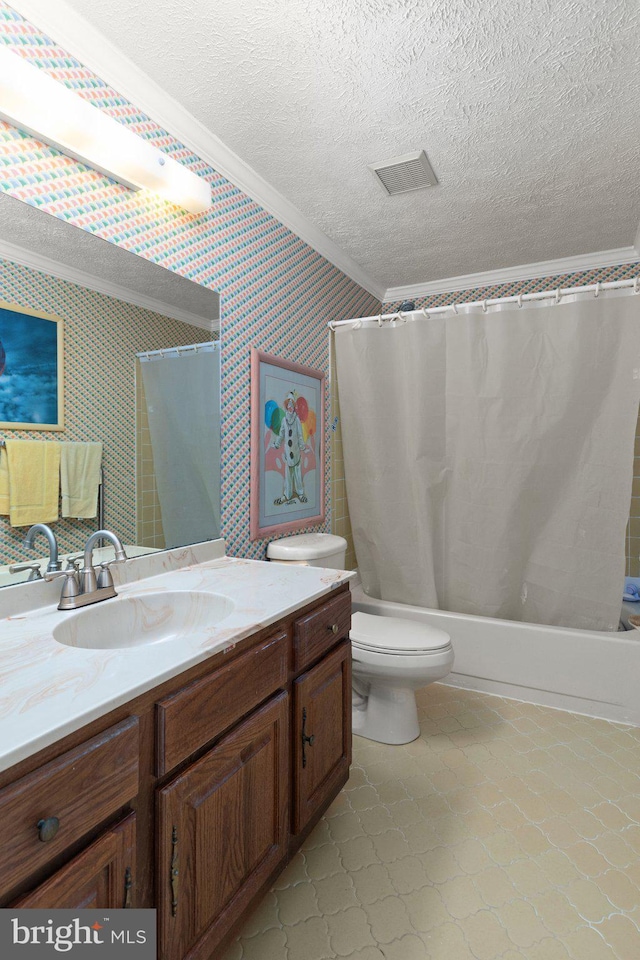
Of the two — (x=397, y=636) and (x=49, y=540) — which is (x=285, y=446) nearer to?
(x=397, y=636)

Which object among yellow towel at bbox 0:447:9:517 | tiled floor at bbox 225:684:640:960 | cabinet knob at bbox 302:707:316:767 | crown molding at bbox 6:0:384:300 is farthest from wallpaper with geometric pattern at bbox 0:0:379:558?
tiled floor at bbox 225:684:640:960

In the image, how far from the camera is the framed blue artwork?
1214mm

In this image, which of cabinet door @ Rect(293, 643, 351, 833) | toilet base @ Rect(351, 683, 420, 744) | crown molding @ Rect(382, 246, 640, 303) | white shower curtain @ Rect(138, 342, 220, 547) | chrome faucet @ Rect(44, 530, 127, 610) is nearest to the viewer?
chrome faucet @ Rect(44, 530, 127, 610)

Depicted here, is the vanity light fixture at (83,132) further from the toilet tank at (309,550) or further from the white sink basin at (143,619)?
the toilet tank at (309,550)

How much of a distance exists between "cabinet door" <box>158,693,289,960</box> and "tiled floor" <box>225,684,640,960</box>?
0.23 metres

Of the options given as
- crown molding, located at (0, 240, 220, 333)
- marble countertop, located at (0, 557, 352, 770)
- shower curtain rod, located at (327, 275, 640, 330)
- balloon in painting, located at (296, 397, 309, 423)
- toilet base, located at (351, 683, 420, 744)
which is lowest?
toilet base, located at (351, 683, 420, 744)

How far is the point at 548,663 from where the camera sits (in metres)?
2.37

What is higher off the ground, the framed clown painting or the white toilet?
the framed clown painting

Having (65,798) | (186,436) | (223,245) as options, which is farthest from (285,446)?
(65,798)

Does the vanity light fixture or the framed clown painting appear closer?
the vanity light fixture

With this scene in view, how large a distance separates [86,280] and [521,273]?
103 inches

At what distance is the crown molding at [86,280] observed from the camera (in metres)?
1.26

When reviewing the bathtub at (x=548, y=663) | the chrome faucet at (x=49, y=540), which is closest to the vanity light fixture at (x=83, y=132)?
the chrome faucet at (x=49, y=540)

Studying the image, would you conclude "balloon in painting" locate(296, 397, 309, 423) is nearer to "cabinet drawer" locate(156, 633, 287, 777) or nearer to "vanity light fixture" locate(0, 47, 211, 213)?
"vanity light fixture" locate(0, 47, 211, 213)
